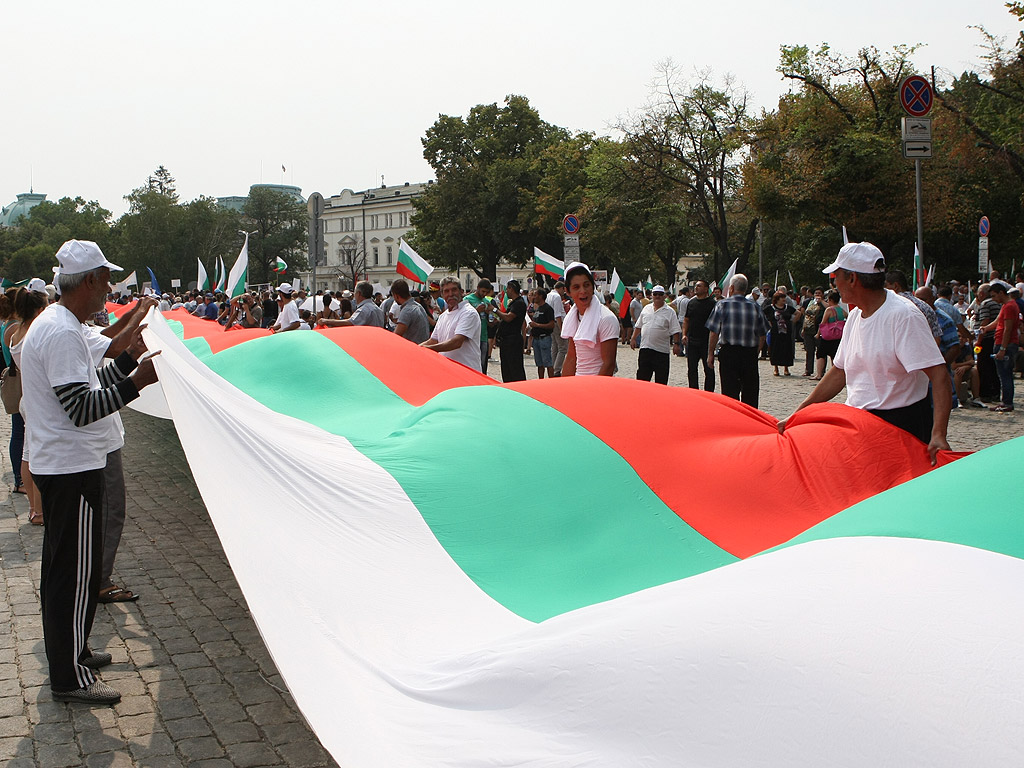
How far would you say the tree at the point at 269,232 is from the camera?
111062mm

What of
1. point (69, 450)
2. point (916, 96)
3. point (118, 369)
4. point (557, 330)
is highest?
point (916, 96)

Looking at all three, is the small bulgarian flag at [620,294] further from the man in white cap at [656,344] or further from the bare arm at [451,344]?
the bare arm at [451,344]

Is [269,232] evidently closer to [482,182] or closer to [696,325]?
[482,182]

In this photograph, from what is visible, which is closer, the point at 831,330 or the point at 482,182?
the point at 831,330

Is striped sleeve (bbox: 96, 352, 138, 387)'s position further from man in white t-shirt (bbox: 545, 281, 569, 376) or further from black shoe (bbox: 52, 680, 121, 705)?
man in white t-shirt (bbox: 545, 281, 569, 376)

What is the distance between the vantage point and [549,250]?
60281 mm

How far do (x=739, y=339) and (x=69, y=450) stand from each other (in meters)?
7.88

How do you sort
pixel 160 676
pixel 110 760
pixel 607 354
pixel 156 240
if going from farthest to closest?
pixel 156 240 < pixel 607 354 < pixel 160 676 < pixel 110 760

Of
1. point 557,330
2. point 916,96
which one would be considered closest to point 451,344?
point 916,96

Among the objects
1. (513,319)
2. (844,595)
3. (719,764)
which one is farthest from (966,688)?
(513,319)

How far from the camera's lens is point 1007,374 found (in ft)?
43.3

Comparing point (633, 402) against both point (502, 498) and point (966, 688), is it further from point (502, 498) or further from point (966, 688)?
point (966, 688)

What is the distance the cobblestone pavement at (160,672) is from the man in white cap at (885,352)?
1.17m

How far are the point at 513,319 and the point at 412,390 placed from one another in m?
7.85
